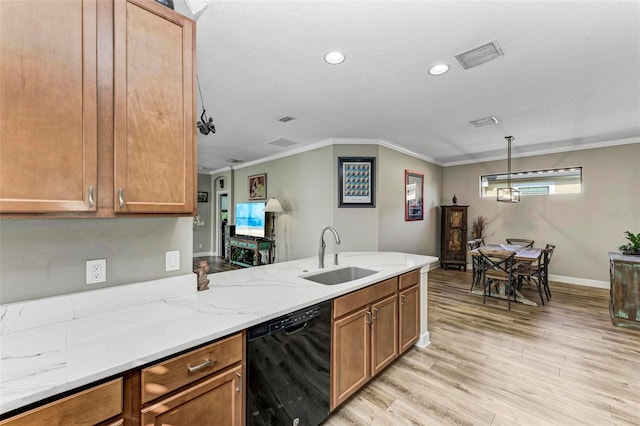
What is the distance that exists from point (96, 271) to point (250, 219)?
5490mm

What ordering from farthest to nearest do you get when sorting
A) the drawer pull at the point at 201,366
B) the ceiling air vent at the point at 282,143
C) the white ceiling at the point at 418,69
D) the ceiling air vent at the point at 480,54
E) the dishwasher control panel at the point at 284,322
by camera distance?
1. the ceiling air vent at the point at 282,143
2. the ceiling air vent at the point at 480,54
3. the white ceiling at the point at 418,69
4. the dishwasher control panel at the point at 284,322
5. the drawer pull at the point at 201,366

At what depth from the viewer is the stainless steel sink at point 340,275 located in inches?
92.8

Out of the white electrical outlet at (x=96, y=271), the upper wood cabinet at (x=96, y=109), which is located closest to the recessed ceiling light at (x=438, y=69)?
the upper wood cabinet at (x=96, y=109)

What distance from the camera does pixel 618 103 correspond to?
3.14 metres

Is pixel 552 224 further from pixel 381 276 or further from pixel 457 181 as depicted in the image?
pixel 381 276

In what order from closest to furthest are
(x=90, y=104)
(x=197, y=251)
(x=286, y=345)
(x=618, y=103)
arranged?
1. (x=90, y=104)
2. (x=286, y=345)
3. (x=618, y=103)
4. (x=197, y=251)

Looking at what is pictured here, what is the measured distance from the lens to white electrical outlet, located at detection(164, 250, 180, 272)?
5.45 feet

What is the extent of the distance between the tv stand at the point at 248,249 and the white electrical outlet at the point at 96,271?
477 cm

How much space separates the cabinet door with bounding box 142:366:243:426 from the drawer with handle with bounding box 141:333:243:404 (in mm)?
40

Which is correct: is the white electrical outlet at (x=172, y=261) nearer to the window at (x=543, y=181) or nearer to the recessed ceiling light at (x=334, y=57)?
the recessed ceiling light at (x=334, y=57)

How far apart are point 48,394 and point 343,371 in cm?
154

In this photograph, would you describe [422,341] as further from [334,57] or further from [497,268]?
[334,57]

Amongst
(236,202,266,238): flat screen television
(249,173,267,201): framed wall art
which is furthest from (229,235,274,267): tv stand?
(249,173,267,201): framed wall art

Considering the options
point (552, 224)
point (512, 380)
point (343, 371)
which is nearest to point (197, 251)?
point (343, 371)
